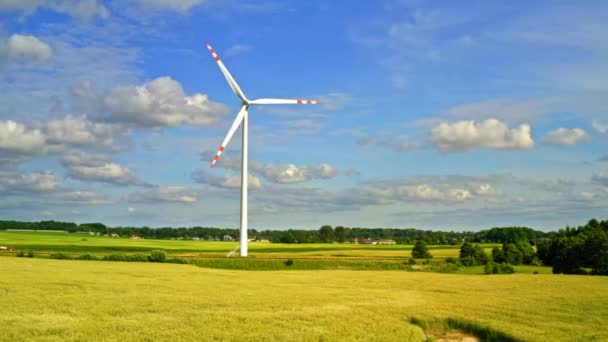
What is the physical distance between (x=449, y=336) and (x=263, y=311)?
29.3 feet

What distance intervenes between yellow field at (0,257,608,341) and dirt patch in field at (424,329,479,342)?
28.2 inches

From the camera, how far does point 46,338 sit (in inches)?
785

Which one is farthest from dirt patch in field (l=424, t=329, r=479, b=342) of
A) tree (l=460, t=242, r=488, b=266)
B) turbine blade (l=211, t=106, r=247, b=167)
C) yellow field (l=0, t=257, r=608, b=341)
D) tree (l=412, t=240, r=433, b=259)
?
tree (l=412, t=240, r=433, b=259)

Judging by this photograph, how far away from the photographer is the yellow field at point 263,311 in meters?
21.5

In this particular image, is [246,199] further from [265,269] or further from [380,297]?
[380,297]

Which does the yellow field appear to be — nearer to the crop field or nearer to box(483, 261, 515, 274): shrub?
box(483, 261, 515, 274): shrub

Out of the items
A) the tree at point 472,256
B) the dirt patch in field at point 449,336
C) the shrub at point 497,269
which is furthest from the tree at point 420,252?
the dirt patch in field at point 449,336

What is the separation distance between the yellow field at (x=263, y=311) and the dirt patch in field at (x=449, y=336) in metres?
0.72

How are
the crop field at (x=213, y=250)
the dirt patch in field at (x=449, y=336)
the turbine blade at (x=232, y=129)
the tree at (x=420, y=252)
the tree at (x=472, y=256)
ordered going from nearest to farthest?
1. the dirt patch in field at (x=449, y=336)
2. the turbine blade at (x=232, y=129)
3. the tree at (x=472, y=256)
4. the crop field at (x=213, y=250)
5. the tree at (x=420, y=252)

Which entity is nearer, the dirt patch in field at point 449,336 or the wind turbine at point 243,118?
the dirt patch in field at point 449,336

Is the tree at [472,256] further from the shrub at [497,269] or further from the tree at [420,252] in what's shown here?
the shrub at [497,269]

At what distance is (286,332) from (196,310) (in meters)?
6.95

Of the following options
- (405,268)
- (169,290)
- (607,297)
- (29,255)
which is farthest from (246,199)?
(607,297)

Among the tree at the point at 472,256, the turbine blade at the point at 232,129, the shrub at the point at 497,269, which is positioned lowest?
the shrub at the point at 497,269
